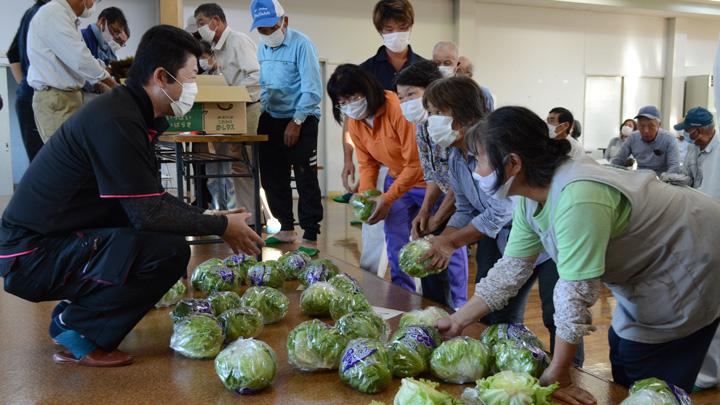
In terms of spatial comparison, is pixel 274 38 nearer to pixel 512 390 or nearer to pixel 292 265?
pixel 292 265

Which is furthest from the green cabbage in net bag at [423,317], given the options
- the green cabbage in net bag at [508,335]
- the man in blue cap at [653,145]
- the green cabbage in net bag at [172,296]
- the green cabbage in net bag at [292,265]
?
the man in blue cap at [653,145]

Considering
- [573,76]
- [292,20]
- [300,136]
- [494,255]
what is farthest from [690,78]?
[494,255]

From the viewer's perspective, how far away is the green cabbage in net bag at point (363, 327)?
1902 mm

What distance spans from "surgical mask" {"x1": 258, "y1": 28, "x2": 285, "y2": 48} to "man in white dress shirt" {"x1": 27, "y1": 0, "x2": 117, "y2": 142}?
3.54 feet

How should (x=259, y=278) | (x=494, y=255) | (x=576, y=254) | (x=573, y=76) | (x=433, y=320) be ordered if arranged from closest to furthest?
(x=576, y=254) → (x=433, y=320) → (x=494, y=255) → (x=259, y=278) → (x=573, y=76)

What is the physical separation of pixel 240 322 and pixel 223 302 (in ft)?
0.82

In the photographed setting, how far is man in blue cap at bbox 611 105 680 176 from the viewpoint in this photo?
6184mm

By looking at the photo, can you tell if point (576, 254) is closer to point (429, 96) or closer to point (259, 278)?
point (429, 96)

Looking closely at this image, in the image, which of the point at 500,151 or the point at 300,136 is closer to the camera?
the point at 500,151

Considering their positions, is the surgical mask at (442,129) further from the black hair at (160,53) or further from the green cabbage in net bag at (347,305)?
the black hair at (160,53)

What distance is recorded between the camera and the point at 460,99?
6.95 ft

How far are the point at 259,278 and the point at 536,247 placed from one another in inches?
58.1

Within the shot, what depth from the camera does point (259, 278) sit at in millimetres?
2750

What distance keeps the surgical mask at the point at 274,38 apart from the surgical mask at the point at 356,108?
1232 millimetres
